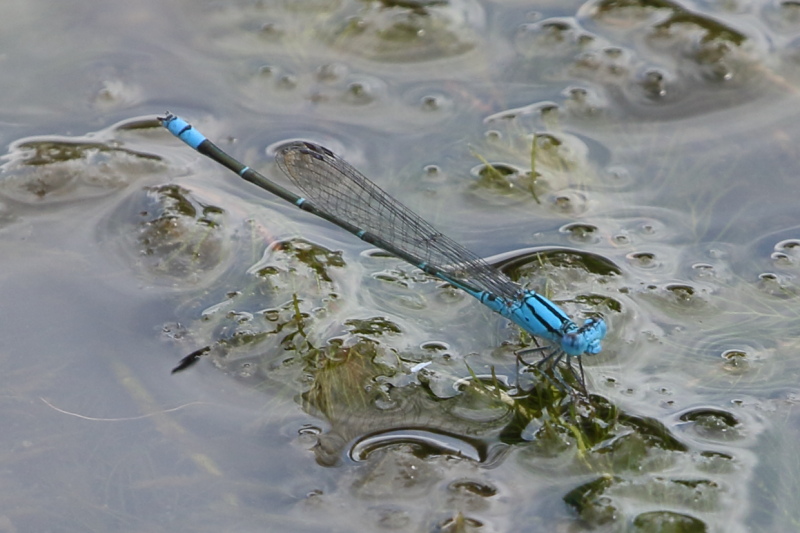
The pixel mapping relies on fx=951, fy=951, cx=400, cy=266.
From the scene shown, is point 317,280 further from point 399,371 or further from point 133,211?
point 133,211

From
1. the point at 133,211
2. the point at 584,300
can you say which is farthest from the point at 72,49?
the point at 584,300

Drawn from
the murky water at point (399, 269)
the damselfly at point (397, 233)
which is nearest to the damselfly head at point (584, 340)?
the damselfly at point (397, 233)

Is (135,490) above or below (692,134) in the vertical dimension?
below

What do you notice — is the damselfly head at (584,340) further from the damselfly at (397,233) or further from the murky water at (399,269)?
the murky water at (399,269)

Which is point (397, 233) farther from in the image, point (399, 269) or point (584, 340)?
point (584, 340)

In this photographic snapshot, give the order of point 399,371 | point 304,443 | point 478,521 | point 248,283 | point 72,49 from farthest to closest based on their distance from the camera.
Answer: point 72,49 < point 248,283 < point 399,371 < point 304,443 < point 478,521

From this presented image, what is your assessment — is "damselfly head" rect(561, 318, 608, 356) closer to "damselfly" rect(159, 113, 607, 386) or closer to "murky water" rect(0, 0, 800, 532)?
"damselfly" rect(159, 113, 607, 386)

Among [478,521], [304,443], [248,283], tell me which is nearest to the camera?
[478,521]
